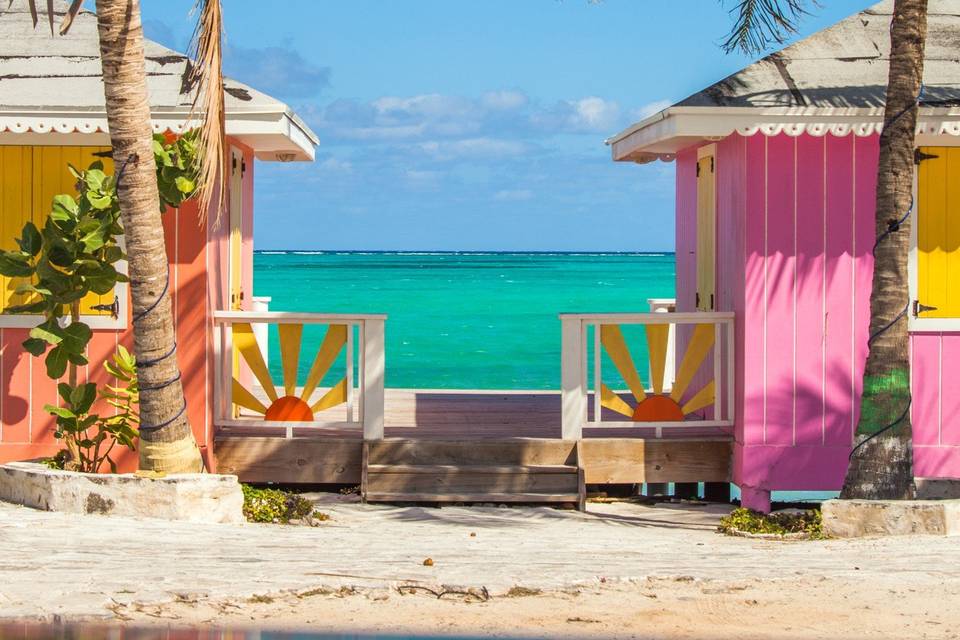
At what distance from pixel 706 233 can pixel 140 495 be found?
5692mm

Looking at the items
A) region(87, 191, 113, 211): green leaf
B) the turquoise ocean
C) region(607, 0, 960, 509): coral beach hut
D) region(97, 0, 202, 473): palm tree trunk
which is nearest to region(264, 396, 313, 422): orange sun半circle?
region(97, 0, 202, 473): palm tree trunk

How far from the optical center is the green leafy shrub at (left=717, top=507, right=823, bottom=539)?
9633mm

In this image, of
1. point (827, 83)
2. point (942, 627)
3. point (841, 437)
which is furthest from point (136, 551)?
point (827, 83)

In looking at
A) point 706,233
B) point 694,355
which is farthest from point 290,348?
point 706,233

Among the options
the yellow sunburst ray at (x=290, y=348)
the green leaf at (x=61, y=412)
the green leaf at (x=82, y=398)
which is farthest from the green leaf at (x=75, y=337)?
the yellow sunburst ray at (x=290, y=348)

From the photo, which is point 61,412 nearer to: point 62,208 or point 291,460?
point 62,208

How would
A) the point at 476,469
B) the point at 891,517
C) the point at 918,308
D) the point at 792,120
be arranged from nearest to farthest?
the point at 891,517
the point at 792,120
the point at 476,469
the point at 918,308

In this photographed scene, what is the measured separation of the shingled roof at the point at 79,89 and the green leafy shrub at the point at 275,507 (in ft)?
9.29

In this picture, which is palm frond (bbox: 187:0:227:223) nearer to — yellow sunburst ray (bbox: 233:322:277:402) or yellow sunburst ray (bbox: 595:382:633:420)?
yellow sunburst ray (bbox: 233:322:277:402)

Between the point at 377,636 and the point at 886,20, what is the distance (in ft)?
25.9

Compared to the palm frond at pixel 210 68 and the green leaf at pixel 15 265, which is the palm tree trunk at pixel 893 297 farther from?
the green leaf at pixel 15 265

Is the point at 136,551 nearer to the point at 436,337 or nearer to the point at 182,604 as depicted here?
the point at 182,604

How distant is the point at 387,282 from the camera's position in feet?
286

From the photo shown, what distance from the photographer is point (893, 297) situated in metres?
9.55
